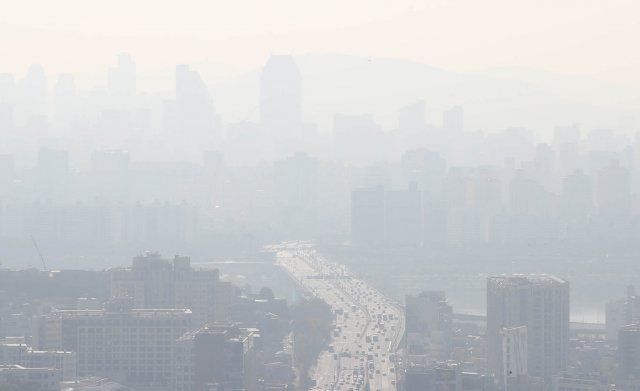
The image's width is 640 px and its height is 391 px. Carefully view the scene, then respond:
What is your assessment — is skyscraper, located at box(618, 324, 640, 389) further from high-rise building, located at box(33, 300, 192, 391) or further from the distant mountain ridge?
the distant mountain ridge

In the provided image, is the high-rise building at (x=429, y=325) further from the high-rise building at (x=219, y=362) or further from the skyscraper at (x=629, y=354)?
the high-rise building at (x=219, y=362)

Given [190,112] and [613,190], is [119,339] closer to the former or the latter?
[613,190]

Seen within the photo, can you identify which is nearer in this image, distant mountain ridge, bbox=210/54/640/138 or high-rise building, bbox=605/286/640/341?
high-rise building, bbox=605/286/640/341

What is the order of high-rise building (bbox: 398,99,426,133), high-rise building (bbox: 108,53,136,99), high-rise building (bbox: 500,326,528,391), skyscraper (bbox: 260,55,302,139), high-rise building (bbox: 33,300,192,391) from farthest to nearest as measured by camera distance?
1. high-rise building (bbox: 108,53,136,99)
2. high-rise building (bbox: 398,99,426,133)
3. skyscraper (bbox: 260,55,302,139)
4. high-rise building (bbox: 33,300,192,391)
5. high-rise building (bbox: 500,326,528,391)

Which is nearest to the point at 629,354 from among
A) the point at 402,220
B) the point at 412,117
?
the point at 402,220

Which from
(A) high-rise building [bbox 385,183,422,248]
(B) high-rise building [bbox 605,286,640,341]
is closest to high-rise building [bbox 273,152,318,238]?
(A) high-rise building [bbox 385,183,422,248]

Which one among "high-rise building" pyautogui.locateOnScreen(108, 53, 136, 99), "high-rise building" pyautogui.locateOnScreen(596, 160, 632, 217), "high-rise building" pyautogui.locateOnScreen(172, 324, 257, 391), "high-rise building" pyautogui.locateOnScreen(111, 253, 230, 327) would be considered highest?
"high-rise building" pyautogui.locateOnScreen(108, 53, 136, 99)
